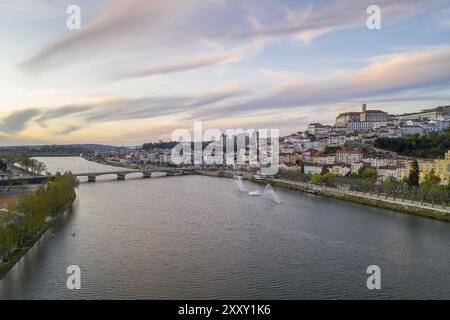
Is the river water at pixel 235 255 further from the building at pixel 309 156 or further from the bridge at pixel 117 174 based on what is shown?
the building at pixel 309 156

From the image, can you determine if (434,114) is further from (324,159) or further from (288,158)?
(324,159)

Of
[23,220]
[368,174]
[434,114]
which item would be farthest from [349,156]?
[23,220]

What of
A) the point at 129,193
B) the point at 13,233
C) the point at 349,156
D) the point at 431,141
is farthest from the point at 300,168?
the point at 13,233

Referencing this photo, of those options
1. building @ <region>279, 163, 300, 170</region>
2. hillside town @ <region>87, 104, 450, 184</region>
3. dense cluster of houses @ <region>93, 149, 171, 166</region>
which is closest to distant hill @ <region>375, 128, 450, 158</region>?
hillside town @ <region>87, 104, 450, 184</region>

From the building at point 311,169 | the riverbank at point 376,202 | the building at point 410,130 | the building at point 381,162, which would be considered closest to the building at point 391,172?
the building at point 381,162

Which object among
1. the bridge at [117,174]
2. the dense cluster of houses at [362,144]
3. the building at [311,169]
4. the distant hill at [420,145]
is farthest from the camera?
the building at [311,169]

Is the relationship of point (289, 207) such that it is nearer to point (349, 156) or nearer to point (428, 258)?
point (428, 258)
